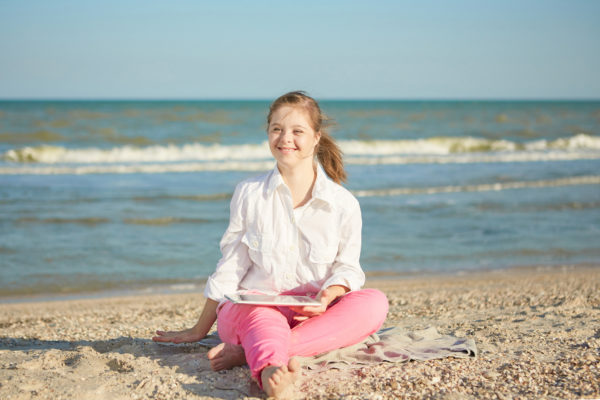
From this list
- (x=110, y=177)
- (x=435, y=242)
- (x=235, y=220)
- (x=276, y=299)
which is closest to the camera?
(x=276, y=299)

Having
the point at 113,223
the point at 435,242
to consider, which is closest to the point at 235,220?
the point at 435,242

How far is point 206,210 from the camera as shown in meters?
11.2

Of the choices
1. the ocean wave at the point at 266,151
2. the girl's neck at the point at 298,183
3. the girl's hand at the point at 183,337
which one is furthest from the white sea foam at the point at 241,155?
the girl's neck at the point at 298,183

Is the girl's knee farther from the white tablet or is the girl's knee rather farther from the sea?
the sea

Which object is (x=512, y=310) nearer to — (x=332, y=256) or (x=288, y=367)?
(x=332, y=256)

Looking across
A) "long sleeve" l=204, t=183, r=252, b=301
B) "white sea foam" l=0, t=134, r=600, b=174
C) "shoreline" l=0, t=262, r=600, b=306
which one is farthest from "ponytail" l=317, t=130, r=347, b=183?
"white sea foam" l=0, t=134, r=600, b=174

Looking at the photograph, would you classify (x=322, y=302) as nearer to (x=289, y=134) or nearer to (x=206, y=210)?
(x=289, y=134)

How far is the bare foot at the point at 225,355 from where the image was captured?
347 centimetres

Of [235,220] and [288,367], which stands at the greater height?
[235,220]

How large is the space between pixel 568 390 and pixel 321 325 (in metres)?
1.39

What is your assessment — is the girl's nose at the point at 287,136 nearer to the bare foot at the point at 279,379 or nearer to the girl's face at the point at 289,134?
the girl's face at the point at 289,134

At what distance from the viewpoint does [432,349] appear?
3.86 meters

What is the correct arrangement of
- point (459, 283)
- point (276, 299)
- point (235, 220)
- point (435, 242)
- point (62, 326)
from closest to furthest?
point (276, 299) → point (235, 220) → point (62, 326) → point (459, 283) → point (435, 242)

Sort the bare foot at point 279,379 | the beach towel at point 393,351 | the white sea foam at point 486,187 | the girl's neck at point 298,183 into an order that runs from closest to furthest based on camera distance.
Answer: the bare foot at point 279,379 < the beach towel at point 393,351 < the girl's neck at point 298,183 < the white sea foam at point 486,187
